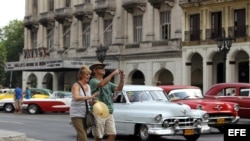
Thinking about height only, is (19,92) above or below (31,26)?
below

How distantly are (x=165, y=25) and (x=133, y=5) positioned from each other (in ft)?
11.5

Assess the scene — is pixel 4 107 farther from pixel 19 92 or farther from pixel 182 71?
pixel 182 71

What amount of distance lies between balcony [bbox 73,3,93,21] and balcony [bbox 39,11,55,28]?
4.90m

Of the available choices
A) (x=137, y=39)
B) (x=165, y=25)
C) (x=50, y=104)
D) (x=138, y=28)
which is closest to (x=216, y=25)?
(x=165, y=25)

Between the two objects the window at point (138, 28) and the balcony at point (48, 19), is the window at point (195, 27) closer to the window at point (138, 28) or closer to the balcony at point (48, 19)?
the window at point (138, 28)

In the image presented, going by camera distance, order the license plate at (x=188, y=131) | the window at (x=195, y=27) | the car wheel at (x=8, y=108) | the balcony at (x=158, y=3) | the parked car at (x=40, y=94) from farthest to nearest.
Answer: the balcony at (x=158, y=3)
the window at (x=195, y=27)
the parked car at (x=40, y=94)
the car wheel at (x=8, y=108)
the license plate at (x=188, y=131)

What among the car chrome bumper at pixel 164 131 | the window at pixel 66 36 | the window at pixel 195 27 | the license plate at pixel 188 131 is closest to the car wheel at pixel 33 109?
the window at pixel 195 27

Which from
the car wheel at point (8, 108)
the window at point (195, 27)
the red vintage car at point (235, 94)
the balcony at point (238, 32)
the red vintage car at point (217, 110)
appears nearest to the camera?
the red vintage car at point (217, 110)

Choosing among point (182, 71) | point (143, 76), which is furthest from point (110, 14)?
point (182, 71)

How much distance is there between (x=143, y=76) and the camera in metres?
52.3

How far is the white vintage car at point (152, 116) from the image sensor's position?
641 inches

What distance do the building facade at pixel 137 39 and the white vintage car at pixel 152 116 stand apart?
24594 mm

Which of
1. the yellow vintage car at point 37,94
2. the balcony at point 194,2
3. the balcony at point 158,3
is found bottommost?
the yellow vintage car at point 37,94

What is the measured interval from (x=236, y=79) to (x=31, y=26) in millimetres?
28435
